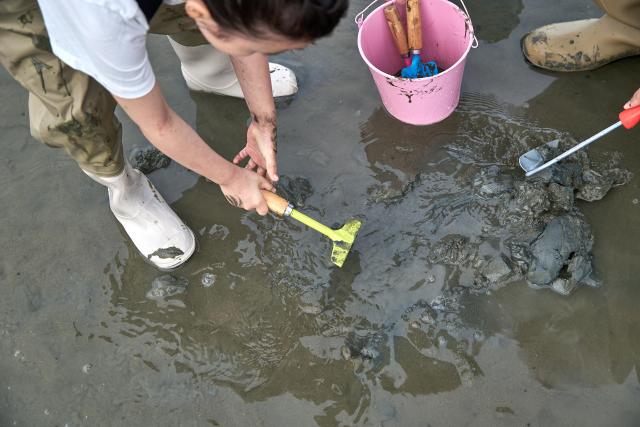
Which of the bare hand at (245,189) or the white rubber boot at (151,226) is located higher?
the bare hand at (245,189)

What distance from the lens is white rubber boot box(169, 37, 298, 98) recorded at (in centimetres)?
240

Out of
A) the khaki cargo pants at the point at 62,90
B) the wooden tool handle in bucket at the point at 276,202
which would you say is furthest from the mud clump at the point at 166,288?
the wooden tool handle in bucket at the point at 276,202

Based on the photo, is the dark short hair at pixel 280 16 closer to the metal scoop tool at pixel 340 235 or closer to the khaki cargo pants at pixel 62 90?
the khaki cargo pants at pixel 62 90

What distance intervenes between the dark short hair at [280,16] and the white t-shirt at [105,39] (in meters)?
0.29

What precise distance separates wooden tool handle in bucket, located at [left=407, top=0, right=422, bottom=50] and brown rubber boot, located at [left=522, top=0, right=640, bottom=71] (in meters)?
0.64

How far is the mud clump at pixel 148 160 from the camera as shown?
8.29 feet

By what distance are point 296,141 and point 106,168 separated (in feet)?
2.92

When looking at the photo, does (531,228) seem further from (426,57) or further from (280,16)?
(280,16)

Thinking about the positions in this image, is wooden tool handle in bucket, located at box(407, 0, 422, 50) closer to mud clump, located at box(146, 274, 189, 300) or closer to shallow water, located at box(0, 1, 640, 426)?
shallow water, located at box(0, 1, 640, 426)

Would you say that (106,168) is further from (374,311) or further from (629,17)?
(629,17)

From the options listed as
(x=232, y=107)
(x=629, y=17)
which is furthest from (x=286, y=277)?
(x=629, y=17)

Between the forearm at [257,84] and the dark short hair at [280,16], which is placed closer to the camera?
the dark short hair at [280,16]

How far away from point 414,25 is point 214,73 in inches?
37.1

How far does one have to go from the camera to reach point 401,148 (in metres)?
2.46
